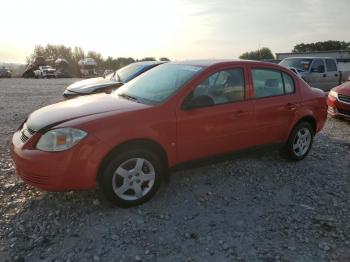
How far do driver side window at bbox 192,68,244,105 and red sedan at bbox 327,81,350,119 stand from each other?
522cm

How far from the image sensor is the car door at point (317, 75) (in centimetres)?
1444

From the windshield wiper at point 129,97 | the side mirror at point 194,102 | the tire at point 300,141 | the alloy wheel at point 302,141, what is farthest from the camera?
the alloy wheel at point 302,141

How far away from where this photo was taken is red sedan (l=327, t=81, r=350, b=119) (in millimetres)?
9125

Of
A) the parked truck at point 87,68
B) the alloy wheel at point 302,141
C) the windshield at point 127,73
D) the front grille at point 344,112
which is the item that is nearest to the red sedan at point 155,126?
the alloy wheel at point 302,141

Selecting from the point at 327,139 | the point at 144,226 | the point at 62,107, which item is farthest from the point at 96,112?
the point at 327,139

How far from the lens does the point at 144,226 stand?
3906 millimetres

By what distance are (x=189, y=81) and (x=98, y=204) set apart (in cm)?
180

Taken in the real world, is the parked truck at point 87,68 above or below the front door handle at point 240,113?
below

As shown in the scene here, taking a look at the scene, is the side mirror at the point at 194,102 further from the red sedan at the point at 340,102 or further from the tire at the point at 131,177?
the red sedan at the point at 340,102

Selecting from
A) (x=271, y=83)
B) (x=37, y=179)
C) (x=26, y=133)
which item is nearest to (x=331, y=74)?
(x=271, y=83)

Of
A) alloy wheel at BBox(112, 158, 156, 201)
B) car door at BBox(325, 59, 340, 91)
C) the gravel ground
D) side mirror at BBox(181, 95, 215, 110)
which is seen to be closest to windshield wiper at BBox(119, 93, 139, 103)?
side mirror at BBox(181, 95, 215, 110)

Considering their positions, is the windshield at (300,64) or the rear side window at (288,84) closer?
the rear side window at (288,84)

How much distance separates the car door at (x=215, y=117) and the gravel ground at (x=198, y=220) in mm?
507

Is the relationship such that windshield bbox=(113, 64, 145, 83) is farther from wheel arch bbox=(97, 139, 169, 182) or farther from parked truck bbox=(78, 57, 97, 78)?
parked truck bbox=(78, 57, 97, 78)
